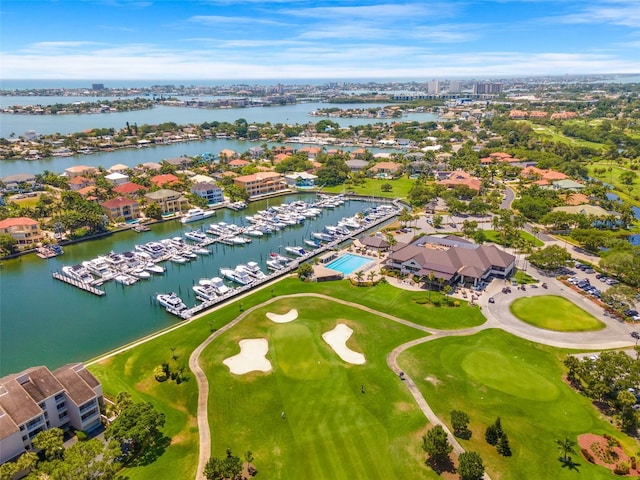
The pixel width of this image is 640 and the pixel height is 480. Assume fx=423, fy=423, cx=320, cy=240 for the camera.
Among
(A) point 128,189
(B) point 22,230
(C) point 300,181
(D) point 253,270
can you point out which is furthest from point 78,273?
(C) point 300,181

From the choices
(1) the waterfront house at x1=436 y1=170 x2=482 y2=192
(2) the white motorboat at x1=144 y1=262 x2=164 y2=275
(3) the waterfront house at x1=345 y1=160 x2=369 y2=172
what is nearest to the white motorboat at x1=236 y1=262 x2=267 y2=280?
(2) the white motorboat at x1=144 y1=262 x2=164 y2=275

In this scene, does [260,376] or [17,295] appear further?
[17,295]

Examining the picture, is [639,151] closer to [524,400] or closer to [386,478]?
[524,400]

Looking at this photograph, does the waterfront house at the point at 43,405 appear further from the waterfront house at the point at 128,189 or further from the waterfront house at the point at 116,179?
the waterfront house at the point at 116,179

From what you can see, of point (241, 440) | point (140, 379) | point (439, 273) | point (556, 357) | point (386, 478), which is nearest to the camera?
point (386, 478)

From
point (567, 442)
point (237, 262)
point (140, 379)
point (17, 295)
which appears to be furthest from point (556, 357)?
point (17, 295)

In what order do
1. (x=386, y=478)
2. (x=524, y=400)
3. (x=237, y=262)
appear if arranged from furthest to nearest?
(x=237, y=262) → (x=524, y=400) → (x=386, y=478)

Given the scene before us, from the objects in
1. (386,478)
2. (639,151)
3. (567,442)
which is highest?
(639,151)

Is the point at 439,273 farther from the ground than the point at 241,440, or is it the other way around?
the point at 439,273

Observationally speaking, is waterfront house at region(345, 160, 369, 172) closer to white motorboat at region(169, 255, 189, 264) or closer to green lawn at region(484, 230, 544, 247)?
green lawn at region(484, 230, 544, 247)
